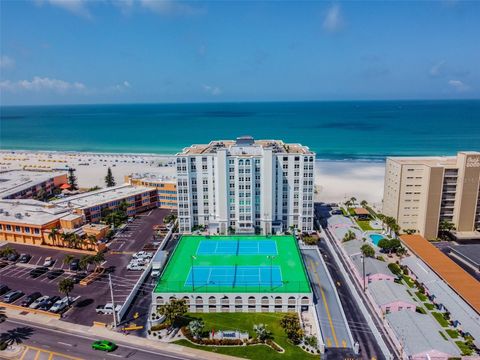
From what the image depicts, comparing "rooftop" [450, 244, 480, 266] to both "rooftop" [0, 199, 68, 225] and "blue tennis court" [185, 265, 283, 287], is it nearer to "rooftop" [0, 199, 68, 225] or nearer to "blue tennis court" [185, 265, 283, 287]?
"blue tennis court" [185, 265, 283, 287]

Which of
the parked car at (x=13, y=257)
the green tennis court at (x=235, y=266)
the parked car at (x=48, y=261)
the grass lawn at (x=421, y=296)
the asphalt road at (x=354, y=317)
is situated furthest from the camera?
the parked car at (x=13, y=257)

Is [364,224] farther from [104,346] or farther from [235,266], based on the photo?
[104,346]

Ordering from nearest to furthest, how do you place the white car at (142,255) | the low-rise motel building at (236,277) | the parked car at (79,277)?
1. the low-rise motel building at (236,277)
2. the parked car at (79,277)
3. the white car at (142,255)

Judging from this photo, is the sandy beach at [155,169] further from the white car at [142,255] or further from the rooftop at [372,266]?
the white car at [142,255]

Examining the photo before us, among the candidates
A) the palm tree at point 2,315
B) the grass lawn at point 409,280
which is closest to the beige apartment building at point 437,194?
the grass lawn at point 409,280

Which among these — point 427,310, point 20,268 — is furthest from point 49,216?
point 427,310

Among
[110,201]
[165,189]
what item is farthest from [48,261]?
[165,189]
